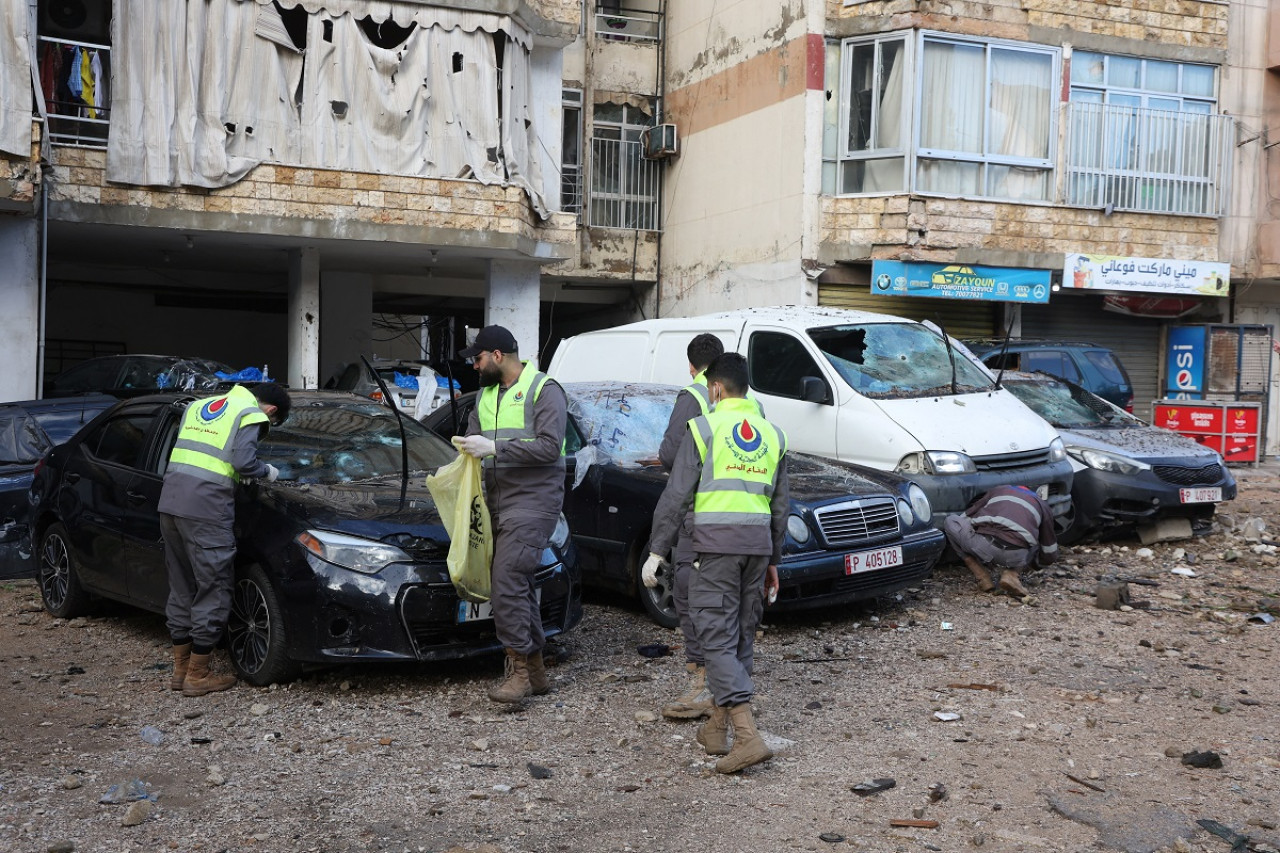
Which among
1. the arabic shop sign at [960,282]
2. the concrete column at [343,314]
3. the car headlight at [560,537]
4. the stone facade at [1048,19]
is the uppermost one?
the stone facade at [1048,19]

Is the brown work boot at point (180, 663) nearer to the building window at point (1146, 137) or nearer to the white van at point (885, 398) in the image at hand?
the white van at point (885, 398)

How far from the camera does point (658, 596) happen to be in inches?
303

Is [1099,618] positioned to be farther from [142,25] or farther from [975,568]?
[142,25]

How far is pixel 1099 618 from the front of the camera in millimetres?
8148

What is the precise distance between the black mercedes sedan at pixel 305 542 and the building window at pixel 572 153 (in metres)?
14.7

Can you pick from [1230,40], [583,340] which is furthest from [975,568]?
[1230,40]

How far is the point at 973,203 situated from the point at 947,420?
32.5 feet

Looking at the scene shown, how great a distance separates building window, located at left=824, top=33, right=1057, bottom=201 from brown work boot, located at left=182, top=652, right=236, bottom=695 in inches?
551

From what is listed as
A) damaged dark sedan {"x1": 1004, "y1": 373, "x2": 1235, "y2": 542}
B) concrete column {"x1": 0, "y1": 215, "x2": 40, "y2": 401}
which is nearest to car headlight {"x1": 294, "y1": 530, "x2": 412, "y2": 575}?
damaged dark sedan {"x1": 1004, "y1": 373, "x2": 1235, "y2": 542}

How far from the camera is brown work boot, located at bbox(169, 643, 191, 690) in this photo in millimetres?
6210

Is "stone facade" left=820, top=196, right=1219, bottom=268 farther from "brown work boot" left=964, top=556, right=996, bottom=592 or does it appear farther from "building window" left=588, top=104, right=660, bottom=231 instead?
"brown work boot" left=964, top=556, right=996, bottom=592

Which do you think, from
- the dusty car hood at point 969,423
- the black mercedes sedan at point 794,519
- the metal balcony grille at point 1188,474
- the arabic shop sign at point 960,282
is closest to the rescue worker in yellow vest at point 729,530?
the black mercedes sedan at point 794,519

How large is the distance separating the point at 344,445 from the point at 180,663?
5.02 feet

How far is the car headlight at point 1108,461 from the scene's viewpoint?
10484 mm
